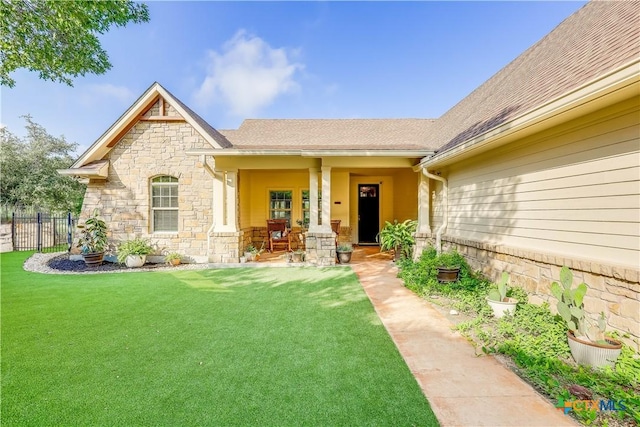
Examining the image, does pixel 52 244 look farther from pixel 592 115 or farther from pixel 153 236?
pixel 592 115

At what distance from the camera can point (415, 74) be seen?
1295 cm

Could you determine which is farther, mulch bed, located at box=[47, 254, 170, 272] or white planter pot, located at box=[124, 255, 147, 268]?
white planter pot, located at box=[124, 255, 147, 268]

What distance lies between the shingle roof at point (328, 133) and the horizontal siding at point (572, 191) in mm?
4393

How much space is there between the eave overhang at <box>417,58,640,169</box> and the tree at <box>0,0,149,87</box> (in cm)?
668

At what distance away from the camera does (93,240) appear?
8172mm

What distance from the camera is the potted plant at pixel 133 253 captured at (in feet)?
26.2

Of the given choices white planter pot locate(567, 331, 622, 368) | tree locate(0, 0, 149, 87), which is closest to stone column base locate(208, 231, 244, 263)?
tree locate(0, 0, 149, 87)

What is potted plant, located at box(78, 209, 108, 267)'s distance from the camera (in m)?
8.06

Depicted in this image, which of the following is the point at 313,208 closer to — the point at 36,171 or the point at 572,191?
the point at 572,191

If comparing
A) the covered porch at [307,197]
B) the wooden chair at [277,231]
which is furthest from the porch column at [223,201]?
the wooden chair at [277,231]

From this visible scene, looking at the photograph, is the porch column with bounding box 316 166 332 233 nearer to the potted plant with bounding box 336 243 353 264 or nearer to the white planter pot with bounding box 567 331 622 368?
the potted plant with bounding box 336 243 353 264

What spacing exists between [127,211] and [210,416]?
855cm

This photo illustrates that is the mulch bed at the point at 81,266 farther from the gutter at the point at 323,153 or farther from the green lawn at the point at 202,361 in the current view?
the gutter at the point at 323,153

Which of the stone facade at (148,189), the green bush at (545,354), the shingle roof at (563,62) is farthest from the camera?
the stone facade at (148,189)
